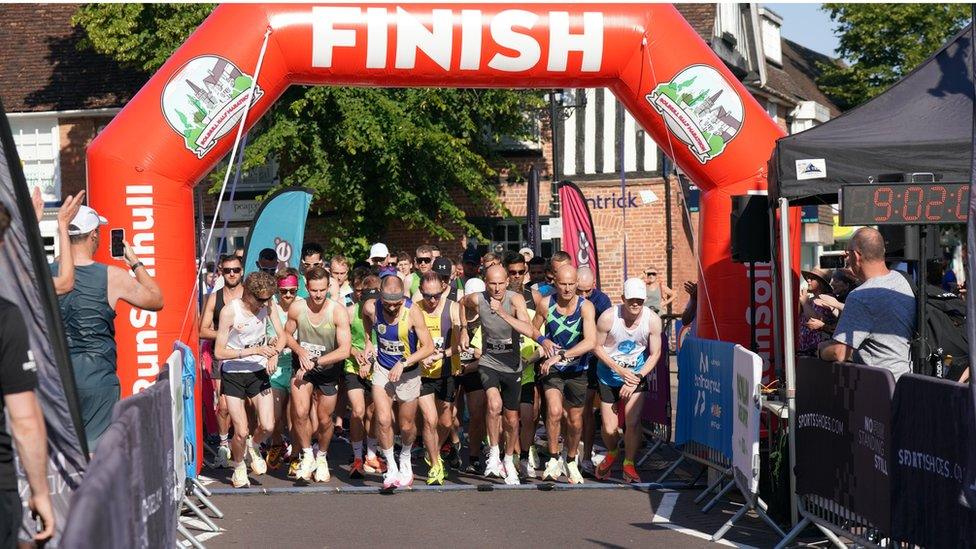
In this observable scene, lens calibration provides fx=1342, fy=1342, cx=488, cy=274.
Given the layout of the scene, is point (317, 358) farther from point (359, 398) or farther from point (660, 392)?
point (660, 392)

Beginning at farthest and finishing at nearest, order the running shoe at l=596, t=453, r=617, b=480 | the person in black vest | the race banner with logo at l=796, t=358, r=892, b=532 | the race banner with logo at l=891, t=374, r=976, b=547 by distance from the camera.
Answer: the running shoe at l=596, t=453, r=617, b=480
the race banner with logo at l=796, t=358, r=892, b=532
the race banner with logo at l=891, t=374, r=976, b=547
the person in black vest

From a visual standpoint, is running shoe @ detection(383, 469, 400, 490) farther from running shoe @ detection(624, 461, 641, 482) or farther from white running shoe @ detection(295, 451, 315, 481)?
running shoe @ detection(624, 461, 641, 482)

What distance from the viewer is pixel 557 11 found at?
1183 centimetres

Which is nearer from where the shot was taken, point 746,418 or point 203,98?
point 746,418

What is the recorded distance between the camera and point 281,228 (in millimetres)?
15562

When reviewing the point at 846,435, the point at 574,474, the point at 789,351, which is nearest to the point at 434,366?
the point at 574,474

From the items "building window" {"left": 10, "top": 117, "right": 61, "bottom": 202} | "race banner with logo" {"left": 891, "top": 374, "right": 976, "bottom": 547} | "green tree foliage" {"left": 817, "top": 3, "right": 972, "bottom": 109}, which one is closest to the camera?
"race banner with logo" {"left": 891, "top": 374, "right": 976, "bottom": 547}

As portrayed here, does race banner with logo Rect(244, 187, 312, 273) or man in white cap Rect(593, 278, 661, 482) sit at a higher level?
race banner with logo Rect(244, 187, 312, 273)

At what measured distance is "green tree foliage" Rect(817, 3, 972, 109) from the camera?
42625 mm

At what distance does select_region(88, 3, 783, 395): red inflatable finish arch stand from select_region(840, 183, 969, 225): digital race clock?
3.27m

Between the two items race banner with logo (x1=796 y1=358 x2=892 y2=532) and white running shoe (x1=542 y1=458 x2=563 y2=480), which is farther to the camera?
white running shoe (x1=542 y1=458 x2=563 y2=480)

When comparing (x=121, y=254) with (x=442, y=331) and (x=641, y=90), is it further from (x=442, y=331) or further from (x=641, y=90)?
(x=641, y=90)

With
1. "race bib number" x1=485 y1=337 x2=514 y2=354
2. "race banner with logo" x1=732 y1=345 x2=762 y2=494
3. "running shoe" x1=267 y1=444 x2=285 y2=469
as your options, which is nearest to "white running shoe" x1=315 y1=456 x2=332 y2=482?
"running shoe" x1=267 y1=444 x2=285 y2=469

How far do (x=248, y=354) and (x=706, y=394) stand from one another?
162 inches
